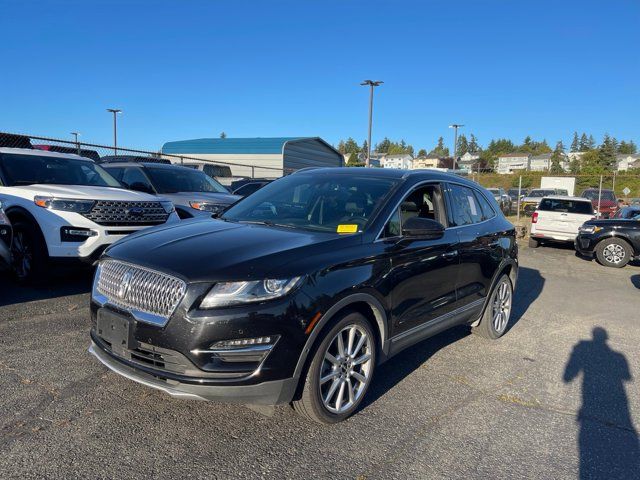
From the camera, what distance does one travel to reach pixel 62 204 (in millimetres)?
5930

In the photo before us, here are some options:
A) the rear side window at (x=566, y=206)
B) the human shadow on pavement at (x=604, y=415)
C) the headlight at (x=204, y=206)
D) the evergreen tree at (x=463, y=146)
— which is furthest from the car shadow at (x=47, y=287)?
the evergreen tree at (x=463, y=146)

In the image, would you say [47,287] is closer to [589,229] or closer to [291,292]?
[291,292]

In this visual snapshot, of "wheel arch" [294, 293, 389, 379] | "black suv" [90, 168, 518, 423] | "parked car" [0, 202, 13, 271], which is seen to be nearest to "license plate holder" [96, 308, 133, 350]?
"black suv" [90, 168, 518, 423]

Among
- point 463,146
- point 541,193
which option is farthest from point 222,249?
point 463,146

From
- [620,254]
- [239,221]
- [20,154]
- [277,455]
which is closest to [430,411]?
[277,455]

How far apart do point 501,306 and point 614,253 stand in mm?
8373

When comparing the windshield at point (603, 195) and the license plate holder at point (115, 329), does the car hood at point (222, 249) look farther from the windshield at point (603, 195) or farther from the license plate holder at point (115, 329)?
the windshield at point (603, 195)

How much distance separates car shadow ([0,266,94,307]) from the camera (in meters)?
5.80

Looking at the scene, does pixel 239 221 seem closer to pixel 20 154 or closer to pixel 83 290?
pixel 83 290

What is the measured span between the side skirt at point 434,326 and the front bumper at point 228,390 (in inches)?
42.6

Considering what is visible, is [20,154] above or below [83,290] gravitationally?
above

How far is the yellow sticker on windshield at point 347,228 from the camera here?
3.60 meters

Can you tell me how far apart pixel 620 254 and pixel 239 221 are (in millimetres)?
11359

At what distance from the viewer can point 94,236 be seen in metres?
5.93
